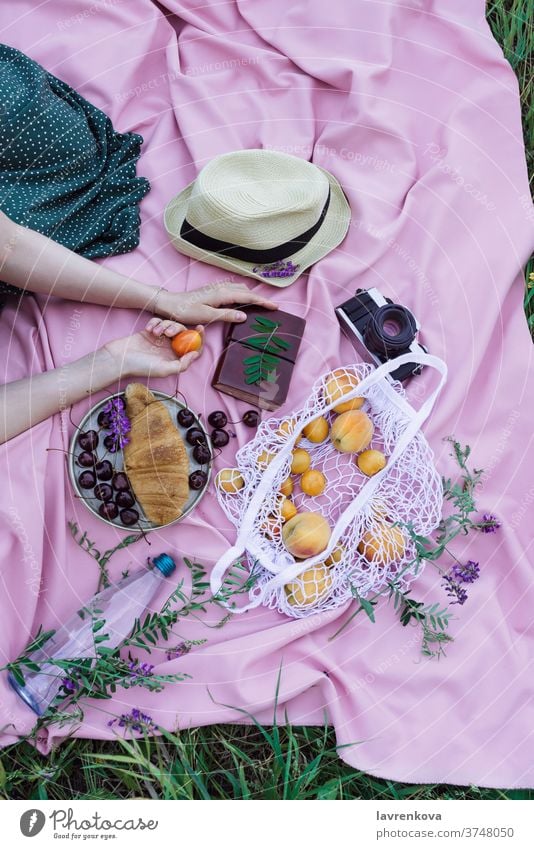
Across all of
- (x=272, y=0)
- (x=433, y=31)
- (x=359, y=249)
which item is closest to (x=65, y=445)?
(x=359, y=249)

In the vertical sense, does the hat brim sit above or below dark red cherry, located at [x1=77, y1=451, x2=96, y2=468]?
above

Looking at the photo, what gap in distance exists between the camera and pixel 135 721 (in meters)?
1.20

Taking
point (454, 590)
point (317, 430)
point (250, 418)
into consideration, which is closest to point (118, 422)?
point (250, 418)

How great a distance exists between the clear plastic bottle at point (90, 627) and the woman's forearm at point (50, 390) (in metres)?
0.32

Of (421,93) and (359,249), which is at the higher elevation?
(421,93)

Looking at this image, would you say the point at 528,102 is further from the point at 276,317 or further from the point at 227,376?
the point at 227,376

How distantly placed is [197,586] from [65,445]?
0.34 m

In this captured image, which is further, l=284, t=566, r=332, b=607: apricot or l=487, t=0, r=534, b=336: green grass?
l=487, t=0, r=534, b=336: green grass

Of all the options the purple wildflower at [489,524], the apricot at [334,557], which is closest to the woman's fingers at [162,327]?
the apricot at [334,557]

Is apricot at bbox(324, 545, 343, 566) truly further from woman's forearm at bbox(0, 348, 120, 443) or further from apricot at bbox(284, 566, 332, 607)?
woman's forearm at bbox(0, 348, 120, 443)

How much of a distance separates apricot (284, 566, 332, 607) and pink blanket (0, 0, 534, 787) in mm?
45

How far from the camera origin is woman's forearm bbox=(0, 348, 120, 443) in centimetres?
123

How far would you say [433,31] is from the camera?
1432 millimetres

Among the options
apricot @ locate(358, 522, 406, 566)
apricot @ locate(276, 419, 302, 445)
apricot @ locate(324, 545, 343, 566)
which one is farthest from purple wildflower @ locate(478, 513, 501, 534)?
apricot @ locate(276, 419, 302, 445)
